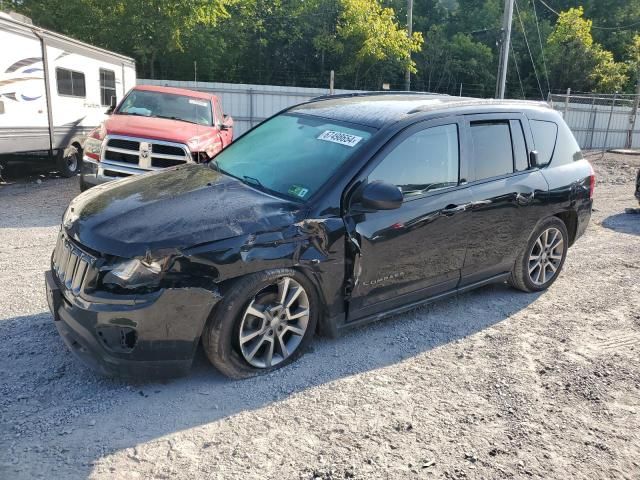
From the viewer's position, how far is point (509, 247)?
15.8ft

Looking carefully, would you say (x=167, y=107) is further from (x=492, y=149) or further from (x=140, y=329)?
(x=140, y=329)

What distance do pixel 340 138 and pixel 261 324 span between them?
4.90 ft

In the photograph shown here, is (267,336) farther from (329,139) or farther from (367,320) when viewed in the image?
(329,139)

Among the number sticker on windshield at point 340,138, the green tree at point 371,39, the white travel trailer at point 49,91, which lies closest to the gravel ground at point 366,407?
the number sticker on windshield at point 340,138

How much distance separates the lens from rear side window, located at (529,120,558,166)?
5059mm

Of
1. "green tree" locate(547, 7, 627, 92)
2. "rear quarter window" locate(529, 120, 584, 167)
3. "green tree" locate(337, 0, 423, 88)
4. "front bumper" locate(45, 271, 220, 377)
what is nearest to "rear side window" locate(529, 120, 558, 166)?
"rear quarter window" locate(529, 120, 584, 167)

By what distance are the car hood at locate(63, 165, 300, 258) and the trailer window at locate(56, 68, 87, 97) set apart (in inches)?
309

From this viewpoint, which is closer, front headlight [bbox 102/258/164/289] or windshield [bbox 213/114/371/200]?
front headlight [bbox 102/258/164/289]

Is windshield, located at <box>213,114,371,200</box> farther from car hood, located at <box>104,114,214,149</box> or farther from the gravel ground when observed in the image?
car hood, located at <box>104,114,214,149</box>

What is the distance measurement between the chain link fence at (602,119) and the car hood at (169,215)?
2151 centimetres

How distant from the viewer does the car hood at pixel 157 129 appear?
7.64m

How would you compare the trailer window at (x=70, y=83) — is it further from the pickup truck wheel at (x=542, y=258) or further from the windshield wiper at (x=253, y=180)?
the pickup truck wheel at (x=542, y=258)

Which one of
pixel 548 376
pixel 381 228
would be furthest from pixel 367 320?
pixel 548 376

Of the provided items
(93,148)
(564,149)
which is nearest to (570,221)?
(564,149)
